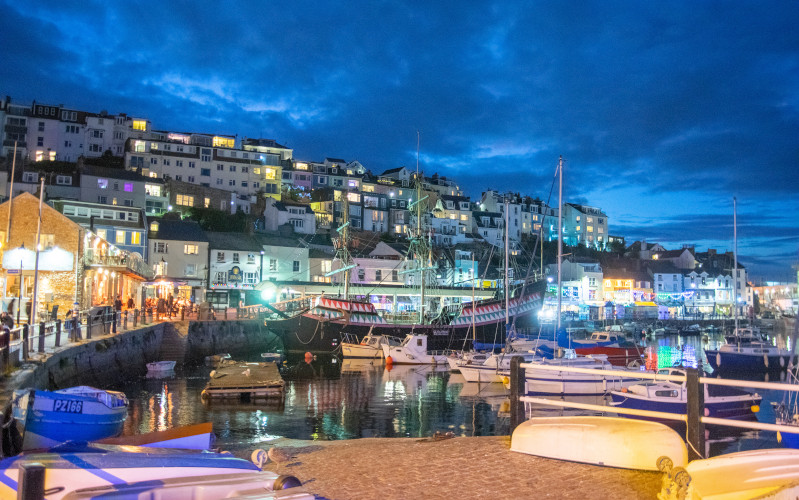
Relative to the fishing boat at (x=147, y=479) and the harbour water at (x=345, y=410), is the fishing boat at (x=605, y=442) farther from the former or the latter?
the harbour water at (x=345, y=410)

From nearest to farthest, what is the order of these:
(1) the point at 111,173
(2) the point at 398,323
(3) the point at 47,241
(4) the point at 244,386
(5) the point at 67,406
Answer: (5) the point at 67,406
(4) the point at 244,386
(3) the point at 47,241
(2) the point at 398,323
(1) the point at 111,173

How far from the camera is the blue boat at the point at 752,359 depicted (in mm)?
36625

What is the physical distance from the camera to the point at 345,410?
2275 centimetres

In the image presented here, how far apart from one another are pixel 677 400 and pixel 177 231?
182 ft

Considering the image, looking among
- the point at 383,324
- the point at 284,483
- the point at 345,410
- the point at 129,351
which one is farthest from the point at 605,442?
the point at 383,324

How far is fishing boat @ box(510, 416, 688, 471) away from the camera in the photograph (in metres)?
6.75

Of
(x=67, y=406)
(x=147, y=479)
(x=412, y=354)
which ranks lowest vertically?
(x=412, y=354)

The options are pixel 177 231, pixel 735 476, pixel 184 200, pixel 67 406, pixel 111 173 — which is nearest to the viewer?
pixel 735 476

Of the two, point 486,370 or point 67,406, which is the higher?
point 67,406

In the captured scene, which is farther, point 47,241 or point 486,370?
point 47,241

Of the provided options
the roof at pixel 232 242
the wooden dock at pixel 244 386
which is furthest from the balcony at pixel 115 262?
the roof at pixel 232 242

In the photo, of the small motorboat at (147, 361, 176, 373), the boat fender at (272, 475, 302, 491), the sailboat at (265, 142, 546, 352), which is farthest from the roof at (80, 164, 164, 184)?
the boat fender at (272, 475, 302, 491)

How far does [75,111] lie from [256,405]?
78.7 m

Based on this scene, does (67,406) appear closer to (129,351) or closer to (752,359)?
(129,351)
